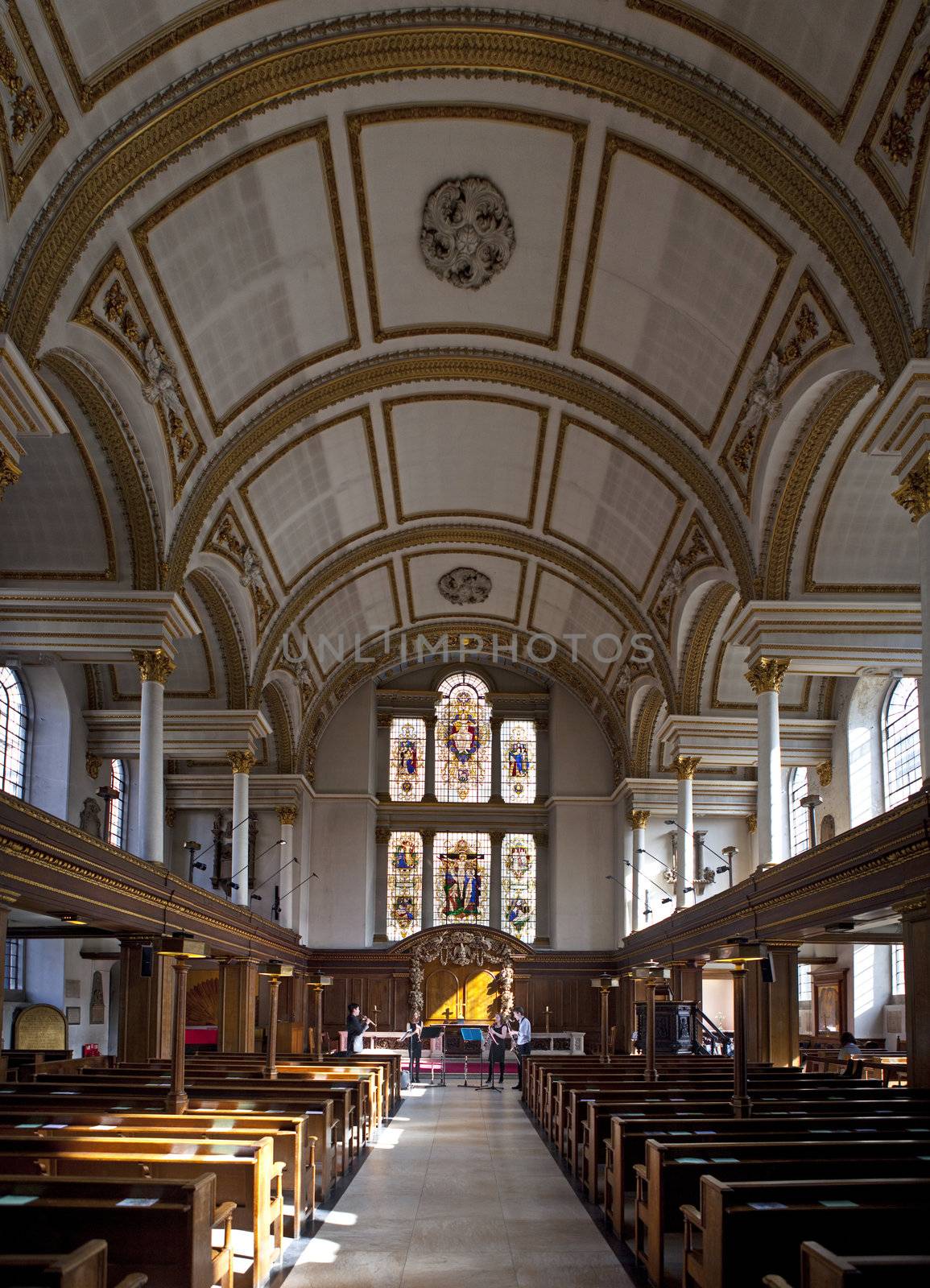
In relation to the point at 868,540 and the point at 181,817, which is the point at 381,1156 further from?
the point at 181,817

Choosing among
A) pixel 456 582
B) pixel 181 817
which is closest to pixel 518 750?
pixel 456 582

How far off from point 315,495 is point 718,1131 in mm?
17269

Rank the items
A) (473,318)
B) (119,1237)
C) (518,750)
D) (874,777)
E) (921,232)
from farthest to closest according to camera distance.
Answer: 1. (518,750)
2. (874,777)
3. (473,318)
4. (921,232)
5. (119,1237)

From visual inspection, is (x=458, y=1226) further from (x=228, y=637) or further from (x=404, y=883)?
(x=404, y=883)

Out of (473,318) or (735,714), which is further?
(735,714)

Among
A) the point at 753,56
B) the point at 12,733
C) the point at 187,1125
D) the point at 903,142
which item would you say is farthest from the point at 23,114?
the point at 12,733

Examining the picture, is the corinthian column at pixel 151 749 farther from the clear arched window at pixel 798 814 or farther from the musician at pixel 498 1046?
the clear arched window at pixel 798 814

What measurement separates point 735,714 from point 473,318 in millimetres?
10294

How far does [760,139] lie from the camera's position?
14.4 metres

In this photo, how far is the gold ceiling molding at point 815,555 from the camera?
59.1ft

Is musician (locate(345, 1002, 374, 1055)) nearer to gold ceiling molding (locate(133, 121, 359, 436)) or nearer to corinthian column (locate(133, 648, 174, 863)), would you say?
corinthian column (locate(133, 648, 174, 863))

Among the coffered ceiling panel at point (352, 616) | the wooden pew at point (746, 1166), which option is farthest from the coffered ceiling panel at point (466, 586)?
the wooden pew at point (746, 1166)

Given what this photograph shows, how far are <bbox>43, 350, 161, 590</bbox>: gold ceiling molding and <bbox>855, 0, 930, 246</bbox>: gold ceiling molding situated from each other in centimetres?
966

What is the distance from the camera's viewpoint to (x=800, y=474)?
1833cm
